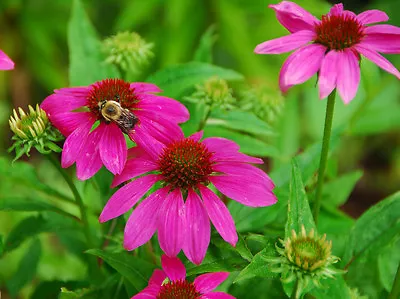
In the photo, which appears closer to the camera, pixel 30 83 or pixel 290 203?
pixel 290 203

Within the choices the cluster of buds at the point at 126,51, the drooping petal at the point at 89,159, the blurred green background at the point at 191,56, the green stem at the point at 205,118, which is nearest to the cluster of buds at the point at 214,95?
the green stem at the point at 205,118

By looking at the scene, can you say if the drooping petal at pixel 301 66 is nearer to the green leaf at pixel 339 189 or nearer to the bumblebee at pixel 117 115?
the bumblebee at pixel 117 115

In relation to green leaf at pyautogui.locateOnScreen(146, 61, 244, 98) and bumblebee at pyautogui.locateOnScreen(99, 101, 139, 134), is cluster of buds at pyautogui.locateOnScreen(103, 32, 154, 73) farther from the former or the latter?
bumblebee at pyautogui.locateOnScreen(99, 101, 139, 134)

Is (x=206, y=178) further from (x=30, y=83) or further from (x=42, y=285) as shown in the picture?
(x=30, y=83)

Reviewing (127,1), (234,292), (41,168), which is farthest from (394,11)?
(234,292)

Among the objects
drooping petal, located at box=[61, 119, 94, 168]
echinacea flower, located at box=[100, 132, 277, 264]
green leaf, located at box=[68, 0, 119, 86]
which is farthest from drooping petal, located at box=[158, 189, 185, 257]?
green leaf, located at box=[68, 0, 119, 86]
